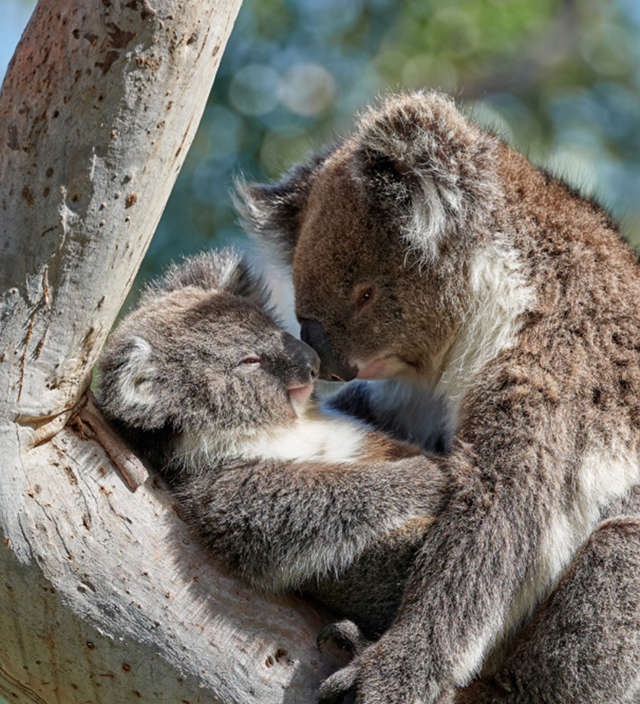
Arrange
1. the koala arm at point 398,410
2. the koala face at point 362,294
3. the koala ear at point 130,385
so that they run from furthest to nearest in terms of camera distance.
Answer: the koala arm at point 398,410, the koala face at point 362,294, the koala ear at point 130,385

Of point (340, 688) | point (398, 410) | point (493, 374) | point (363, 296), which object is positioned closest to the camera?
point (340, 688)

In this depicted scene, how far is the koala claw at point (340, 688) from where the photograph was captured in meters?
2.66

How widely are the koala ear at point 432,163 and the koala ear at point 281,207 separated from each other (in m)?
0.80

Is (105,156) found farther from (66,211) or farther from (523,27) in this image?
(523,27)

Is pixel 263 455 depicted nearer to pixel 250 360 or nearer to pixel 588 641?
pixel 250 360

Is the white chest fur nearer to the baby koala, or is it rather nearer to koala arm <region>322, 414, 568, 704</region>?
the baby koala

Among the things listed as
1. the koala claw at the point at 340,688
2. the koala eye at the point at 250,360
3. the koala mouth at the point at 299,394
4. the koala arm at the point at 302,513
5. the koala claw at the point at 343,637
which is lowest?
the koala claw at the point at 340,688

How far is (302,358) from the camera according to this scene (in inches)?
130

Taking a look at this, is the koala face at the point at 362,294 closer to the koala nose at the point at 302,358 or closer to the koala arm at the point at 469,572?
the koala nose at the point at 302,358

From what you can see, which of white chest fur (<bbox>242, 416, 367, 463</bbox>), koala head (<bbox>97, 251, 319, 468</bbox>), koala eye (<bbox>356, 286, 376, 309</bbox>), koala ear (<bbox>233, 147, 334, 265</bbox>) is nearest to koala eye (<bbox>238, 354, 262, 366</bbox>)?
koala head (<bbox>97, 251, 319, 468</bbox>)

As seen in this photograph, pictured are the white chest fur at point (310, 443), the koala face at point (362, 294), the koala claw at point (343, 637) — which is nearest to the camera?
the koala claw at point (343, 637)

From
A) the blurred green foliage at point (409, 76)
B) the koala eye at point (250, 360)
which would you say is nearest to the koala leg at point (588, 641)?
the koala eye at point (250, 360)

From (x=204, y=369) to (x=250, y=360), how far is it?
0.19 m

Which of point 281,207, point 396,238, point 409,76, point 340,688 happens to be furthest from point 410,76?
point 340,688
